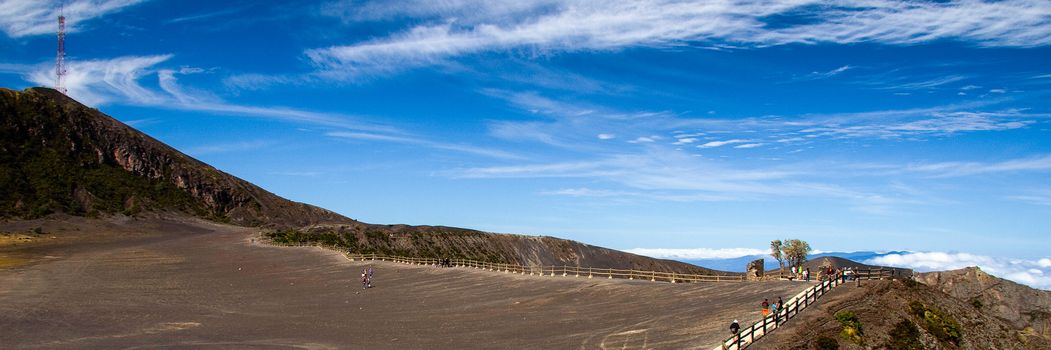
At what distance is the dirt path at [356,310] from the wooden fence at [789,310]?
1.10 m

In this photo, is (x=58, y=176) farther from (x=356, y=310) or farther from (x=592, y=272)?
(x=356, y=310)

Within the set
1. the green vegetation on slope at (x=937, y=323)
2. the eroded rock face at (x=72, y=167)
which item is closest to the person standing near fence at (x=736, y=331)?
the green vegetation on slope at (x=937, y=323)

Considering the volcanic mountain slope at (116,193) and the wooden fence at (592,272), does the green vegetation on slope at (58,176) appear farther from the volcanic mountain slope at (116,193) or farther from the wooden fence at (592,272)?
the wooden fence at (592,272)

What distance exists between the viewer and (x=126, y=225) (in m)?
147

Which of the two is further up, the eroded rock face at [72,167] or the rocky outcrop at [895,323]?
the eroded rock face at [72,167]

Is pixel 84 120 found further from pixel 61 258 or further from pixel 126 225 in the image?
pixel 61 258

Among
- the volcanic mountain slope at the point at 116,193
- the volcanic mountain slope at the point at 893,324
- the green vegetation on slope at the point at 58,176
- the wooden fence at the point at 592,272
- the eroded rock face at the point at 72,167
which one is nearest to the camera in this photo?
the volcanic mountain slope at the point at 893,324

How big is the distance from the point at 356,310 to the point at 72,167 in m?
162

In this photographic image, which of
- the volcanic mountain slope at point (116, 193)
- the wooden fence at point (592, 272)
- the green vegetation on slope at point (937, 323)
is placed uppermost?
the volcanic mountain slope at point (116, 193)

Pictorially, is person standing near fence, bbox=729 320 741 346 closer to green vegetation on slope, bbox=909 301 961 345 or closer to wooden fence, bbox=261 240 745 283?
green vegetation on slope, bbox=909 301 961 345

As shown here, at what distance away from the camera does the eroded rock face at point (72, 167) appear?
497 feet

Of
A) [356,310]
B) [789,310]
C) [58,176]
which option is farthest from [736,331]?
[58,176]

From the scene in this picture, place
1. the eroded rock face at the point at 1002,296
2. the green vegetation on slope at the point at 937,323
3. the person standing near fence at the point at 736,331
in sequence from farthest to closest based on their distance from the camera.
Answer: the eroded rock face at the point at 1002,296 → the green vegetation on slope at the point at 937,323 → the person standing near fence at the point at 736,331

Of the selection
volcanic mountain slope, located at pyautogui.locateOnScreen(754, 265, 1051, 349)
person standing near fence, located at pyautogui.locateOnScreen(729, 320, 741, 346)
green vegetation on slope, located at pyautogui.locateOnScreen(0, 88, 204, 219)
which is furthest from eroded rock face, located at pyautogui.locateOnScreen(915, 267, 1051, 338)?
green vegetation on slope, located at pyautogui.locateOnScreen(0, 88, 204, 219)
